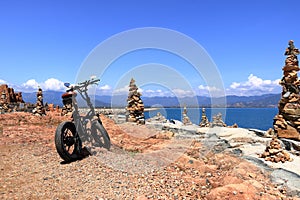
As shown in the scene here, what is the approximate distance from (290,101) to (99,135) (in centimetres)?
1108

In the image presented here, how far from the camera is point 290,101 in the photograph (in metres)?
13.3

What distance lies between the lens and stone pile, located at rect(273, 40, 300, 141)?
513 inches

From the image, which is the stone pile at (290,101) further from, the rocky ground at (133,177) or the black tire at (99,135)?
the black tire at (99,135)

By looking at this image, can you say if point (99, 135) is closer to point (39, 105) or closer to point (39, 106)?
point (39, 106)

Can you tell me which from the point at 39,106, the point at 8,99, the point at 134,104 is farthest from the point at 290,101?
the point at 8,99

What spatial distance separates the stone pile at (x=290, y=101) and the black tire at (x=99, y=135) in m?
10.0

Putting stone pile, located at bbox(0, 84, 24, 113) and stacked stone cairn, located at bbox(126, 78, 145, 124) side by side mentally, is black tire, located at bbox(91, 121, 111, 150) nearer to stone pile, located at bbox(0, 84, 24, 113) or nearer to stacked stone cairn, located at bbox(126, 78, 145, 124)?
stacked stone cairn, located at bbox(126, 78, 145, 124)

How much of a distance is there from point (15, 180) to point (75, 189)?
2.46 meters

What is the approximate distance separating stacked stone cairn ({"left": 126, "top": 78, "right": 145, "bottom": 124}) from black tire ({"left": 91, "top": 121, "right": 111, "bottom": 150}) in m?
12.9

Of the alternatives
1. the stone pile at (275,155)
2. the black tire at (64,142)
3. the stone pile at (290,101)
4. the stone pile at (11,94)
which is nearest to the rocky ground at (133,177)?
the black tire at (64,142)

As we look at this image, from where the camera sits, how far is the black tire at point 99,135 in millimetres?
11375

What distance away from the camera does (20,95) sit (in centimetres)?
5259

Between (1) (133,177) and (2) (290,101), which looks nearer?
(1) (133,177)

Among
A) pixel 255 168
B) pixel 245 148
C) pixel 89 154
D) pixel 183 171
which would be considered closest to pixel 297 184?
pixel 255 168
